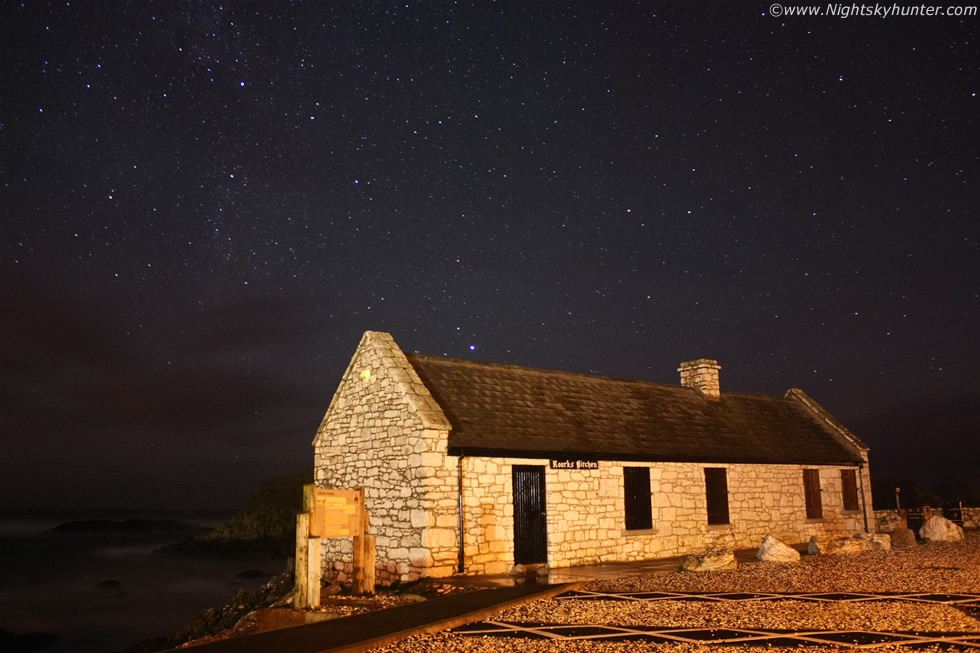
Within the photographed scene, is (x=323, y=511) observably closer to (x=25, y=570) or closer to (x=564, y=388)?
(x=564, y=388)

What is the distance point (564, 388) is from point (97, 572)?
5422cm

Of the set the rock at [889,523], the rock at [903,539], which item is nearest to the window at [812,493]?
the rock at [903,539]

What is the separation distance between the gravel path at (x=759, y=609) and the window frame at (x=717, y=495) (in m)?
5.25

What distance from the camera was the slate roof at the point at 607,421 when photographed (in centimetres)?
1773

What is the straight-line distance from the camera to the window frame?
21469 millimetres

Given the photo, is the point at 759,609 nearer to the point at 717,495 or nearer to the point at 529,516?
the point at 529,516

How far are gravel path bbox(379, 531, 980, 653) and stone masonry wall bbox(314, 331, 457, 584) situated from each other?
3.83 metres

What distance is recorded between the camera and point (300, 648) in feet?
25.4

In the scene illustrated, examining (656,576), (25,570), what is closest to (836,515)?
(656,576)

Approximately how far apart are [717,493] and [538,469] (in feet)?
23.7

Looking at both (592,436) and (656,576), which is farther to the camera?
(592,436)

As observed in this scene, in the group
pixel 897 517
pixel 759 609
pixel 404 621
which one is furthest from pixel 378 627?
pixel 897 517

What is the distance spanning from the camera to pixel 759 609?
32.6 ft

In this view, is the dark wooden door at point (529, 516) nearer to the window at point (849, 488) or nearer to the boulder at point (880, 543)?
the boulder at point (880, 543)
